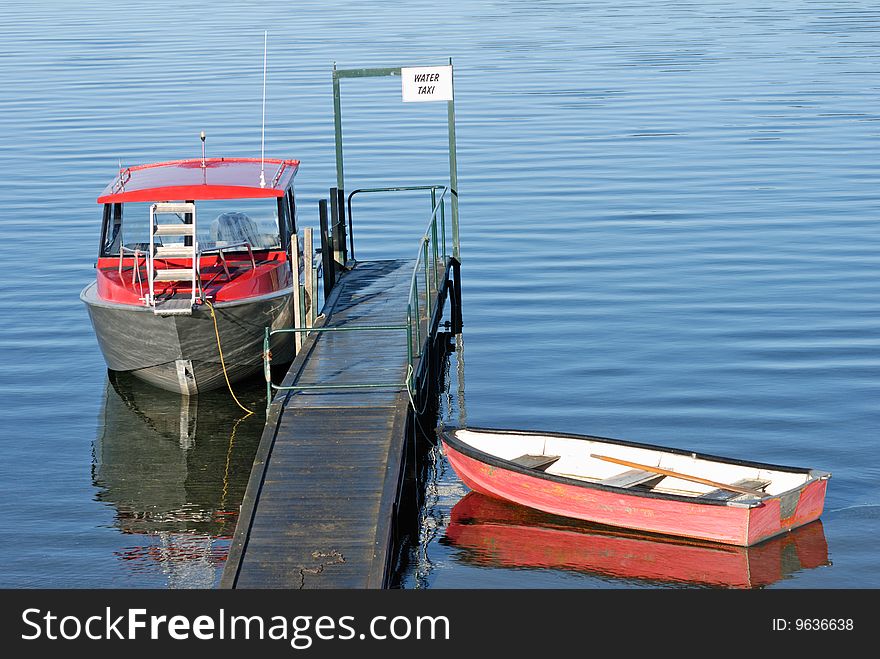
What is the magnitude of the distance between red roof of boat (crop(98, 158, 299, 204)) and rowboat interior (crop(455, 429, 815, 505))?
5.41m

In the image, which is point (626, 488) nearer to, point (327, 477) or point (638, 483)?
point (638, 483)

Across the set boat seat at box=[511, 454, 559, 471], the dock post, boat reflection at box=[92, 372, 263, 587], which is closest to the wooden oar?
boat seat at box=[511, 454, 559, 471]

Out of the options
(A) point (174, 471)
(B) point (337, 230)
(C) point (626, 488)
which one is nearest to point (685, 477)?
(C) point (626, 488)

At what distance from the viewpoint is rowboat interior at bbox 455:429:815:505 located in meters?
15.6

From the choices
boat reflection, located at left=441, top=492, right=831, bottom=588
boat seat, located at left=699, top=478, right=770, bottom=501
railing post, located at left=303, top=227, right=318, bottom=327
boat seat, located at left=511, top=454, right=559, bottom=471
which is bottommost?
boat reflection, located at left=441, top=492, right=831, bottom=588

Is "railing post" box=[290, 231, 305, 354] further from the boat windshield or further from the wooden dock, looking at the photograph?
the boat windshield

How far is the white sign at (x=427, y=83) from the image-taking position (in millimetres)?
22234

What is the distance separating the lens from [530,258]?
28.1 meters

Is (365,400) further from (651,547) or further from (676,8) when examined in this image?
(676,8)

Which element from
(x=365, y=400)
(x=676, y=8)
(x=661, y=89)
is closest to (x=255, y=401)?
(x=365, y=400)

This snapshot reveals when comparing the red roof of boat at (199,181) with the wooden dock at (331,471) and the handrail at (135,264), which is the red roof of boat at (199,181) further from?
the wooden dock at (331,471)

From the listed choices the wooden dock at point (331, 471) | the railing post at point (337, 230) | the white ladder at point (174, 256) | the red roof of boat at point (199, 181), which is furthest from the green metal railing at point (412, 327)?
the red roof of boat at point (199, 181)

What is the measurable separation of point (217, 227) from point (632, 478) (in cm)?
757

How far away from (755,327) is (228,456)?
30.8ft
